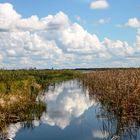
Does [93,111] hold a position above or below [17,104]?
below

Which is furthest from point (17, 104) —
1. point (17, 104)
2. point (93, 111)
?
point (93, 111)

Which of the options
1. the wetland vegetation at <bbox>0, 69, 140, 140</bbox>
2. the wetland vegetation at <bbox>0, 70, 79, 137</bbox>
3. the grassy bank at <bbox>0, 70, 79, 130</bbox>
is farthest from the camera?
the grassy bank at <bbox>0, 70, 79, 130</bbox>

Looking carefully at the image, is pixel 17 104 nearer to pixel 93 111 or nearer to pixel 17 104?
pixel 17 104

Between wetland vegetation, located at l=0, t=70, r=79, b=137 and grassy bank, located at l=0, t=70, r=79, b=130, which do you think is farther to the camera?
grassy bank, located at l=0, t=70, r=79, b=130

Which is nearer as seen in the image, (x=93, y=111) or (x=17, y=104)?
(x=17, y=104)

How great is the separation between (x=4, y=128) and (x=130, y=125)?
5.83 m

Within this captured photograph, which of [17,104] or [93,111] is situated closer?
[17,104]

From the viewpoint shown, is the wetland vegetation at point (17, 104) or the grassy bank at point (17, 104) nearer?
the wetland vegetation at point (17, 104)

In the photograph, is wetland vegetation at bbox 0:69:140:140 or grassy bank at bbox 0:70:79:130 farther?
grassy bank at bbox 0:70:79:130

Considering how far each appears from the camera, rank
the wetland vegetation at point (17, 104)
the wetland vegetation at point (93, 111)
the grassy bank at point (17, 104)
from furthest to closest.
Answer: the grassy bank at point (17, 104) → the wetland vegetation at point (17, 104) → the wetland vegetation at point (93, 111)

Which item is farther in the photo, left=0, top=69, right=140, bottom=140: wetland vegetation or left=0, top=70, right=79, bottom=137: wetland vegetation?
left=0, top=70, right=79, bottom=137: wetland vegetation

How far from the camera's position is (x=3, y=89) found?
2380 centimetres

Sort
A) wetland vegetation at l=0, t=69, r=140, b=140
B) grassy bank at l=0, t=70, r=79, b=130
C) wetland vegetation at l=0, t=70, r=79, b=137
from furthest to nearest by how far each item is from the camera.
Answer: grassy bank at l=0, t=70, r=79, b=130
wetland vegetation at l=0, t=70, r=79, b=137
wetland vegetation at l=0, t=69, r=140, b=140

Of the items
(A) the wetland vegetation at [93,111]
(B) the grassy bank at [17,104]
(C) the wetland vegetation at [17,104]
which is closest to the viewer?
(A) the wetland vegetation at [93,111]
